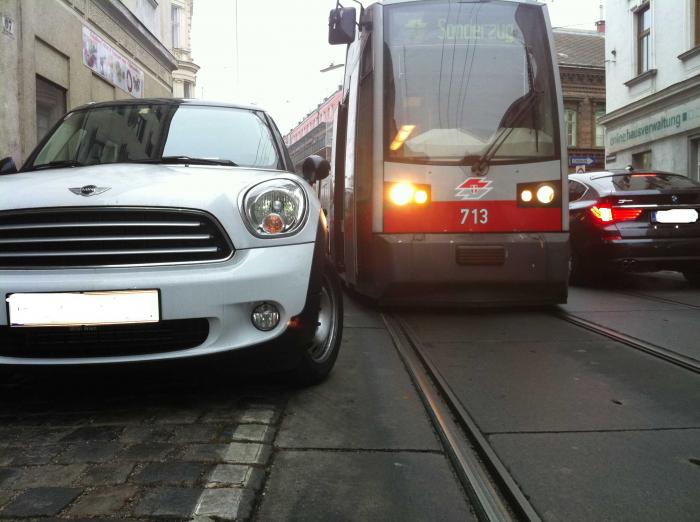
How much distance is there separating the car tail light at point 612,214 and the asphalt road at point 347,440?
3.77 m

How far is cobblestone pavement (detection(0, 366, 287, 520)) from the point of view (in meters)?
2.21

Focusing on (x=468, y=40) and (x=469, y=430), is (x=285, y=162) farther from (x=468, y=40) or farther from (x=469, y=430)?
(x=468, y=40)

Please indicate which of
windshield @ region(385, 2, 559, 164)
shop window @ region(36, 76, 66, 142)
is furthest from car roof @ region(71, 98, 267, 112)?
shop window @ region(36, 76, 66, 142)

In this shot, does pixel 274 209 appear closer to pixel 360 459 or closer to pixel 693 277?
pixel 360 459

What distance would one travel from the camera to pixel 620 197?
8.01m

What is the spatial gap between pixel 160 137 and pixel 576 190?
642 centimetres

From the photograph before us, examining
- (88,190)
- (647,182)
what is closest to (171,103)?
(88,190)

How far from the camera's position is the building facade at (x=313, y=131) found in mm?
47938

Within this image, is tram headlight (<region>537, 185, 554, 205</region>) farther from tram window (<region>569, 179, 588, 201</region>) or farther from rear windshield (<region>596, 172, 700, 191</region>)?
tram window (<region>569, 179, 588, 201</region>)

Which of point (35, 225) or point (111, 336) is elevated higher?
point (35, 225)

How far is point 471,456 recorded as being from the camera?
2723 mm

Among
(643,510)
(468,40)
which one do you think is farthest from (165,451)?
(468,40)

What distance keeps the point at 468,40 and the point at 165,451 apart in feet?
16.2

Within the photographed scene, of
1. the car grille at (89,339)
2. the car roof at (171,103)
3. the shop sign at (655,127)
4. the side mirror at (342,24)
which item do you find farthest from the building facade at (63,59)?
the shop sign at (655,127)
